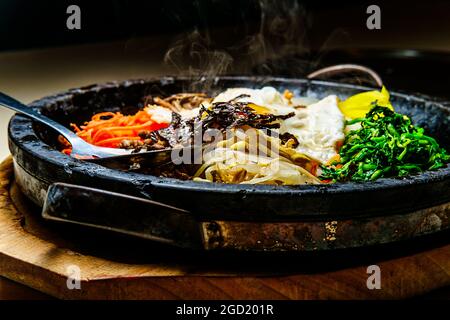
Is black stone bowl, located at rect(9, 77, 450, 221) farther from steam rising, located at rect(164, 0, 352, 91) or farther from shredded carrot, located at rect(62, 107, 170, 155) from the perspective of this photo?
steam rising, located at rect(164, 0, 352, 91)

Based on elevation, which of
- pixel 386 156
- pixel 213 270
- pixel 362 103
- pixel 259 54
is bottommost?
pixel 213 270

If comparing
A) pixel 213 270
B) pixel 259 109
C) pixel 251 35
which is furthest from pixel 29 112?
pixel 251 35

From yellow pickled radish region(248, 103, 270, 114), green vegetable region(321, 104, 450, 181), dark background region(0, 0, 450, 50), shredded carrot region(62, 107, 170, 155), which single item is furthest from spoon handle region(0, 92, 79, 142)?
dark background region(0, 0, 450, 50)

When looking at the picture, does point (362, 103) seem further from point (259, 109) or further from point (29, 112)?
point (29, 112)

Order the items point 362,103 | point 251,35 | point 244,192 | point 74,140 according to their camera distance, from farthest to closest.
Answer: point 251,35, point 362,103, point 74,140, point 244,192

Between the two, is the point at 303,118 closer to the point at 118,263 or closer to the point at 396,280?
the point at 396,280

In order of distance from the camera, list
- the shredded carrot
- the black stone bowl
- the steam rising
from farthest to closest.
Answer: the steam rising < the shredded carrot < the black stone bowl
